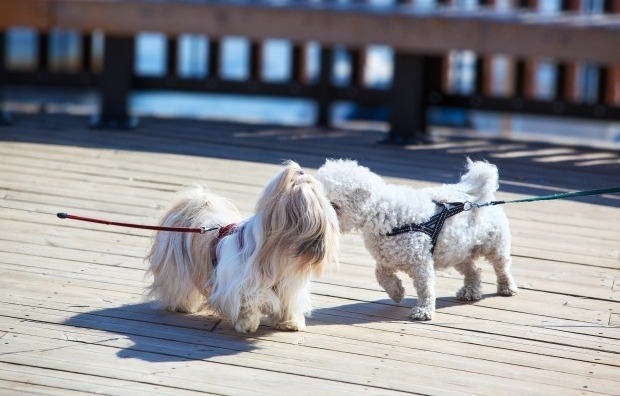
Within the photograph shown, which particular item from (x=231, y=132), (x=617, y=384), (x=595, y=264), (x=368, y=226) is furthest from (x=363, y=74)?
(x=617, y=384)

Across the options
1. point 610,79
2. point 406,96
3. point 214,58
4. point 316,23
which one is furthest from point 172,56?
point 610,79

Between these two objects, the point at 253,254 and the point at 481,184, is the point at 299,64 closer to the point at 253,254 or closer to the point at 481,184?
the point at 481,184

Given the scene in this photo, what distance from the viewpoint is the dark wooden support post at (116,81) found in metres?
7.93

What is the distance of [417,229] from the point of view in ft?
13.9

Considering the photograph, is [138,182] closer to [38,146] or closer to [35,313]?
[38,146]

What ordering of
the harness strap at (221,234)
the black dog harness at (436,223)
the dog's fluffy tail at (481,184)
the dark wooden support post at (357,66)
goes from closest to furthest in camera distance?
the harness strap at (221,234) < the black dog harness at (436,223) < the dog's fluffy tail at (481,184) < the dark wooden support post at (357,66)

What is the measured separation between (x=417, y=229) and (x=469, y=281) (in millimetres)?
453

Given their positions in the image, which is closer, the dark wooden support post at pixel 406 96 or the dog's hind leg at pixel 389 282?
the dog's hind leg at pixel 389 282

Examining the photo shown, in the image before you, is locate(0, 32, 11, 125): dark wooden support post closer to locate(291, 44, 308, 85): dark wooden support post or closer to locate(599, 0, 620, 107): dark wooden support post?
locate(291, 44, 308, 85): dark wooden support post

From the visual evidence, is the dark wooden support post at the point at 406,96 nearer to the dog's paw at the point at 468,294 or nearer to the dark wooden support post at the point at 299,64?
the dark wooden support post at the point at 299,64

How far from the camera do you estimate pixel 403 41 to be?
741cm

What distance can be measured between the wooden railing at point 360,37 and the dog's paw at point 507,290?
112 inches

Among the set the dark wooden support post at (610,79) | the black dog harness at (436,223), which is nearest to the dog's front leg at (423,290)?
the black dog harness at (436,223)

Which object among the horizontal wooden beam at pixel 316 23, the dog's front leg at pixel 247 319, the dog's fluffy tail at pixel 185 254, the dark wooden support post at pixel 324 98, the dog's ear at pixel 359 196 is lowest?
the dog's front leg at pixel 247 319
